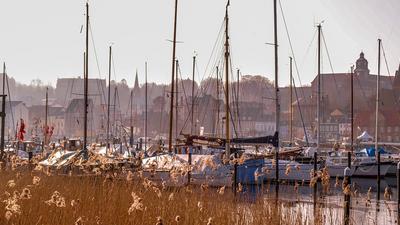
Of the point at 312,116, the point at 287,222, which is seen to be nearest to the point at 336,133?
the point at 312,116

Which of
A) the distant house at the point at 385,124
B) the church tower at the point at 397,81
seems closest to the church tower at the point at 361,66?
the church tower at the point at 397,81

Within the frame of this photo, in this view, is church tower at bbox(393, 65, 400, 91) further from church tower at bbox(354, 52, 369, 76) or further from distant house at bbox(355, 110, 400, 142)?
distant house at bbox(355, 110, 400, 142)

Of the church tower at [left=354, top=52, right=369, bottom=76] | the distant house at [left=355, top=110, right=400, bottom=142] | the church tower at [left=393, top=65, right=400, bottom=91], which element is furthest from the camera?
the church tower at [left=354, top=52, right=369, bottom=76]

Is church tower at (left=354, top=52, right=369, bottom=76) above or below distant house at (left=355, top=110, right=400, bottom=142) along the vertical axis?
above

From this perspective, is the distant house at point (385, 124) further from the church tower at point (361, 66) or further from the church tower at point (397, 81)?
the church tower at point (361, 66)

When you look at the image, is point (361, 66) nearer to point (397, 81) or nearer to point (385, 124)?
point (397, 81)

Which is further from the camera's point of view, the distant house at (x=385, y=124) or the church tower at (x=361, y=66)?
the church tower at (x=361, y=66)

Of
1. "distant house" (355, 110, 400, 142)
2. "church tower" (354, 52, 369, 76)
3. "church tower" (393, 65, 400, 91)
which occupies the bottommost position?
"distant house" (355, 110, 400, 142)

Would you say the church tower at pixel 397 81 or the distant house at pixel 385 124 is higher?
the church tower at pixel 397 81

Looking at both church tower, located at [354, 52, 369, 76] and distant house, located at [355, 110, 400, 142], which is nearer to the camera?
distant house, located at [355, 110, 400, 142]

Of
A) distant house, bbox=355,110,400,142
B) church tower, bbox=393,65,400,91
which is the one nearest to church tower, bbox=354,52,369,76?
church tower, bbox=393,65,400,91

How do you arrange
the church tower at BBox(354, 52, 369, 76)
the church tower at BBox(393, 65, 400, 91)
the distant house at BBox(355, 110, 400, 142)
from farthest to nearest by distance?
the church tower at BBox(354, 52, 369, 76) < the church tower at BBox(393, 65, 400, 91) < the distant house at BBox(355, 110, 400, 142)

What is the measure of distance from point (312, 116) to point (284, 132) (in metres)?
9.44

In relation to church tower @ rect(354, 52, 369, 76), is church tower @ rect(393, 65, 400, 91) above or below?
below
